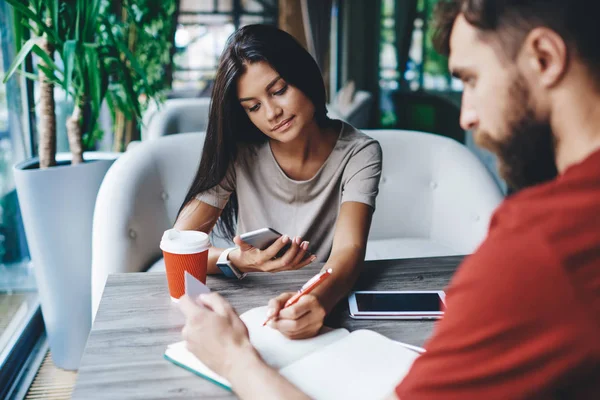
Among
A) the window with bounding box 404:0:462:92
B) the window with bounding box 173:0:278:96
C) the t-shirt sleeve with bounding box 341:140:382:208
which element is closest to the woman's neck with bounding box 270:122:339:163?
the t-shirt sleeve with bounding box 341:140:382:208

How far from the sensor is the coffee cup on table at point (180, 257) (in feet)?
3.53

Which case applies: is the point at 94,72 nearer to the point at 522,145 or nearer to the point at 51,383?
the point at 51,383

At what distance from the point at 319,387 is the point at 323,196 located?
2.94 feet

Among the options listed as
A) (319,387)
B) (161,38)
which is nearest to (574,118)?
(319,387)

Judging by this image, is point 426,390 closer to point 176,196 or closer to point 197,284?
point 197,284

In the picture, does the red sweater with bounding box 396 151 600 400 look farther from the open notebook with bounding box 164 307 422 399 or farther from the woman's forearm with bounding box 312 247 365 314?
the woman's forearm with bounding box 312 247 365 314

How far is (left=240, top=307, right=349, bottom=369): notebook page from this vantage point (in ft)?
2.91

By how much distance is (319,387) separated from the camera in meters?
0.79

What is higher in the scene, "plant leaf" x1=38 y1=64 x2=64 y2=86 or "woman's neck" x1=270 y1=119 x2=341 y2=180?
"plant leaf" x1=38 y1=64 x2=64 y2=86

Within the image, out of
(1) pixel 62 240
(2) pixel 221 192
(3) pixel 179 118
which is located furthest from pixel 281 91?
(3) pixel 179 118

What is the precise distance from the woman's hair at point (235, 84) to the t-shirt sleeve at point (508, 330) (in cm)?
106

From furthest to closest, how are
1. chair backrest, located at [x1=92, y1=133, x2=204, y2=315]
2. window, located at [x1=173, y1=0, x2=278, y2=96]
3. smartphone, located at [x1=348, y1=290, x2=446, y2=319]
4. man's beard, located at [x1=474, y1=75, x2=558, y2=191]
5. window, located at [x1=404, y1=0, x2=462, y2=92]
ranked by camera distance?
1. window, located at [x1=173, y1=0, x2=278, y2=96]
2. window, located at [x1=404, y1=0, x2=462, y2=92]
3. chair backrest, located at [x1=92, y1=133, x2=204, y2=315]
4. smartphone, located at [x1=348, y1=290, x2=446, y2=319]
5. man's beard, located at [x1=474, y1=75, x2=558, y2=191]

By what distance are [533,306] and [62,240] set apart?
74.7 inches

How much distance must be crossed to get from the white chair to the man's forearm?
1.10m
